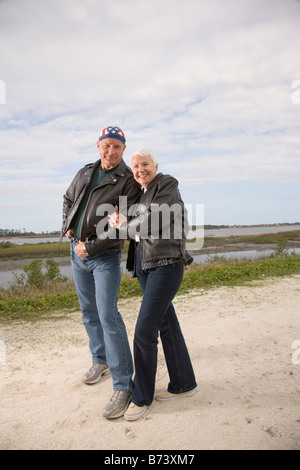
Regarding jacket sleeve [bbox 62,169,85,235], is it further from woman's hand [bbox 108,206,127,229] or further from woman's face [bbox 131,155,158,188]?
woman's face [bbox 131,155,158,188]

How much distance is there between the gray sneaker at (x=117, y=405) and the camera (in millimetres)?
2996

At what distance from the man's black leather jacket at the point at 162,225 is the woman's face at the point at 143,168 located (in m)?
0.08

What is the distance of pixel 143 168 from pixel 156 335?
4.77ft

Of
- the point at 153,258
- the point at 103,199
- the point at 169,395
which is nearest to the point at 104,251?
the point at 103,199

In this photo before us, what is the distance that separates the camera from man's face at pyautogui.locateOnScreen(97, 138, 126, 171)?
3.36 m

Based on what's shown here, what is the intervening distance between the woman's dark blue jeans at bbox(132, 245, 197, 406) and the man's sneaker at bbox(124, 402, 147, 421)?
4 centimetres

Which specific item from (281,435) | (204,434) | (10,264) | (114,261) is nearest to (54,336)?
(114,261)

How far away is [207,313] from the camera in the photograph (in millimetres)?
6023

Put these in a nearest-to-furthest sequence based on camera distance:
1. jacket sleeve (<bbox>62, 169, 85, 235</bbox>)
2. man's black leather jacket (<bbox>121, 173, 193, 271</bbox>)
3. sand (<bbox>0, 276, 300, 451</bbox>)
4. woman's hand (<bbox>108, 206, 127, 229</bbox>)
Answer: sand (<bbox>0, 276, 300, 451</bbox>) → man's black leather jacket (<bbox>121, 173, 193, 271</bbox>) → woman's hand (<bbox>108, 206, 127, 229</bbox>) → jacket sleeve (<bbox>62, 169, 85, 235</bbox>)

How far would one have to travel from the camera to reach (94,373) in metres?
3.70

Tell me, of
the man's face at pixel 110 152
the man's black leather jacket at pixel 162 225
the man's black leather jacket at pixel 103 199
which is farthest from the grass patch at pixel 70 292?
the man's black leather jacket at pixel 162 225

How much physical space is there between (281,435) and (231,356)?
1558 millimetres

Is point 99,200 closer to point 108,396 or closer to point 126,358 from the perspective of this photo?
point 126,358

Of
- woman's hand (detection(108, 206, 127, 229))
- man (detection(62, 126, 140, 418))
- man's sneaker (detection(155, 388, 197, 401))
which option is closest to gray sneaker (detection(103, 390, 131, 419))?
man (detection(62, 126, 140, 418))
